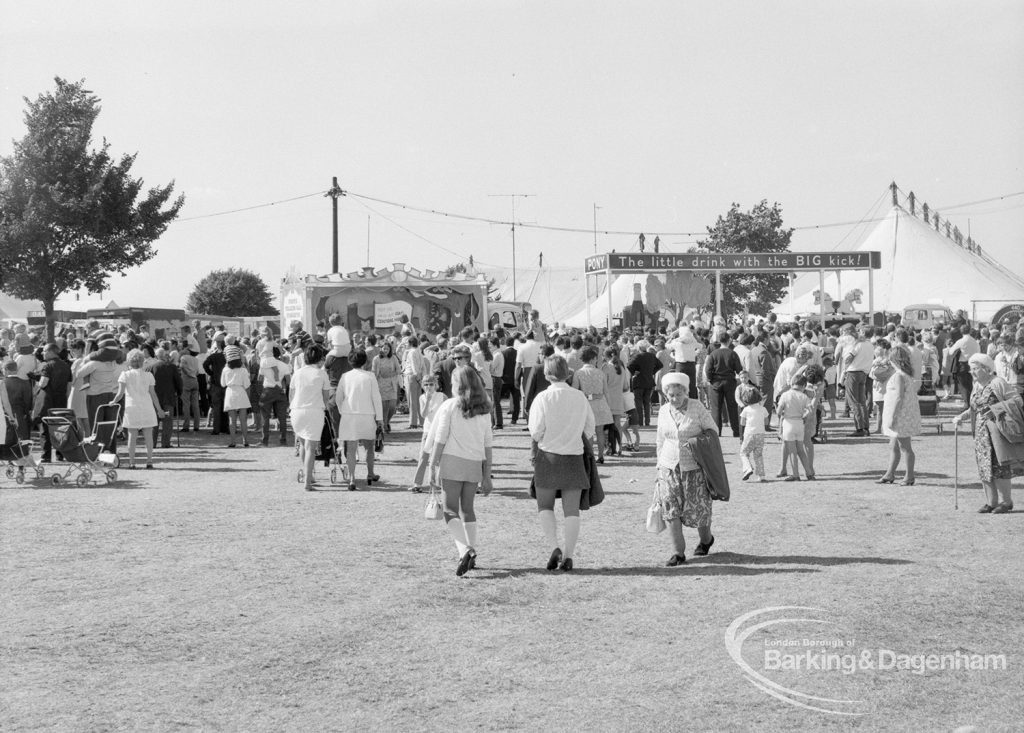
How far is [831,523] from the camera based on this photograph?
444 inches

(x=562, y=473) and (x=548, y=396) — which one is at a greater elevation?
(x=548, y=396)

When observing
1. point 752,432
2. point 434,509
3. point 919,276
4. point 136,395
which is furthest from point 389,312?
point 919,276

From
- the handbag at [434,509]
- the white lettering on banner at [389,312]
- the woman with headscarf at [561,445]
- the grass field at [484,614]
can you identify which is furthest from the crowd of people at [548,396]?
the white lettering on banner at [389,312]

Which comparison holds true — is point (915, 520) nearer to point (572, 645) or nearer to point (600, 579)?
point (600, 579)

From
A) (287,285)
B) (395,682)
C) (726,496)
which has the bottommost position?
(395,682)

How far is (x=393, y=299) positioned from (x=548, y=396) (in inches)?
837

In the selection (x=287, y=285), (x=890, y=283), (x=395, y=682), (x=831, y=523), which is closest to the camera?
(x=395, y=682)

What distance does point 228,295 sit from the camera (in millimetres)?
93500

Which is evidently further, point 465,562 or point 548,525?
point 548,525

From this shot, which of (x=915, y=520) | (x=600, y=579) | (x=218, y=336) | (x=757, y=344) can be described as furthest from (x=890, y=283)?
(x=600, y=579)

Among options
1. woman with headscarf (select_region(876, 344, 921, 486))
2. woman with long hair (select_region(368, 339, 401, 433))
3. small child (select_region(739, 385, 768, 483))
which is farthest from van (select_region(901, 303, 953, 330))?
woman with headscarf (select_region(876, 344, 921, 486))

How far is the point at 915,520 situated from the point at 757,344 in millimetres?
8723

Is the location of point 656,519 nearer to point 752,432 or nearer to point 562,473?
point 562,473

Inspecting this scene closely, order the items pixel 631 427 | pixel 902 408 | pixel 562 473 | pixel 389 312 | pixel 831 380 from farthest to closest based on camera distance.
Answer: pixel 389 312, pixel 831 380, pixel 631 427, pixel 902 408, pixel 562 473
